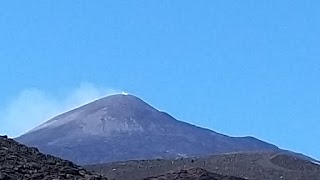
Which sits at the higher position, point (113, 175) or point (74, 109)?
point (74, 109)

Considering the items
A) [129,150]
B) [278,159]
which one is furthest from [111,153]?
[278,159]

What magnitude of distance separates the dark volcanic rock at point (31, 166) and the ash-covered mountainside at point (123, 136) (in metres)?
96.1

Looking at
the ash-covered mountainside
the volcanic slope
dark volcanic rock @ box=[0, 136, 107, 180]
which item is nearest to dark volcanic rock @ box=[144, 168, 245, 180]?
the volcanic slope

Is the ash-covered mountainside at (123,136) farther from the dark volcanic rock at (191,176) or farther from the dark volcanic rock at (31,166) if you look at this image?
the dark volcanic rock at (31,166)

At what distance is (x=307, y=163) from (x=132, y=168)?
14014 mm

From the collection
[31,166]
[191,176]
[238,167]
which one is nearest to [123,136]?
Answer: [238,167]

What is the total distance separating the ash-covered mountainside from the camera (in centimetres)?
13425

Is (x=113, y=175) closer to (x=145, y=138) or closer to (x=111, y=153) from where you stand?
(x=111, y=153)

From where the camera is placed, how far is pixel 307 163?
73.4 metres

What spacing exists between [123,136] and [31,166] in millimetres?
122434

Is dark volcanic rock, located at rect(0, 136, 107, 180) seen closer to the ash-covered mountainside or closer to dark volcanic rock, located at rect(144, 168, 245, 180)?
dark volcanic rock, located at rect(144, 168, 245, 180)

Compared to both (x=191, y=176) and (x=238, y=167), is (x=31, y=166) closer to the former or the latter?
(x=191, y=176)

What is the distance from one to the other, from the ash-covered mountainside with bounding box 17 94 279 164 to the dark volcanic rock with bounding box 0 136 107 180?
3783 inches

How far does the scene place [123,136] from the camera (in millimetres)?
148375
